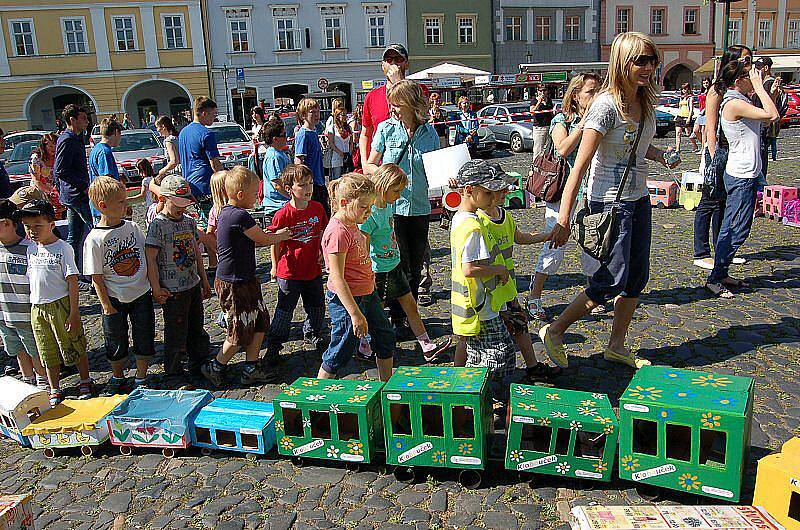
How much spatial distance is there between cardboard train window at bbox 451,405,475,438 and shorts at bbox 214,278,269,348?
6.63ft

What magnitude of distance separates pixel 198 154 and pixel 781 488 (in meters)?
6.69

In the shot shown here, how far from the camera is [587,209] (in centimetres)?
476

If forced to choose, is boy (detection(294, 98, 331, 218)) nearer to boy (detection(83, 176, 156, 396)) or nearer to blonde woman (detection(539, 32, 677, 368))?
boy (detection(83, 176, 156, 396))

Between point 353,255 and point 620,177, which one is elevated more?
point 620,177

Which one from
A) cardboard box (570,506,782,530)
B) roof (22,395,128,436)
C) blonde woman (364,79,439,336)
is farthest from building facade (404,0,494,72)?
cardboard box (570,506,782,530)

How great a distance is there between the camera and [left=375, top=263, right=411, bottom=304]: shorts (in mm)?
5297

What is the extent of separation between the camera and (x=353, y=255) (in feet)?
15.0

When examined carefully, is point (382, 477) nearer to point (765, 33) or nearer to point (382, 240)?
point (382, 240)

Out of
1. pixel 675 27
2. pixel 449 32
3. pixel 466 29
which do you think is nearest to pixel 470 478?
pixel 449 32

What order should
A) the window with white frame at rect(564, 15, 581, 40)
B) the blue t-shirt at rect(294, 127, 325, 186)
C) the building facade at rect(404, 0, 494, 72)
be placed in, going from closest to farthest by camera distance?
the blue t-shirt at rect(294, 127, 325, 186) < the building facade at rect(404, 0, 494, 72) < the window with white frame at rect(564, 15, 581, 40)

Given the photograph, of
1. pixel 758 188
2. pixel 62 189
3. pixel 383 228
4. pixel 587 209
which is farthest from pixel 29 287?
pixel 758 188

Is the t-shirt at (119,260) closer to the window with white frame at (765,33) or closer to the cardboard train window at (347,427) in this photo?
the cardboard train window at (347,427)

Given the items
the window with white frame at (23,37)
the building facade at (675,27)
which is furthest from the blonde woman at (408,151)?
the building facade at (675,27)

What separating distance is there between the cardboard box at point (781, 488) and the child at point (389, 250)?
2.66m
